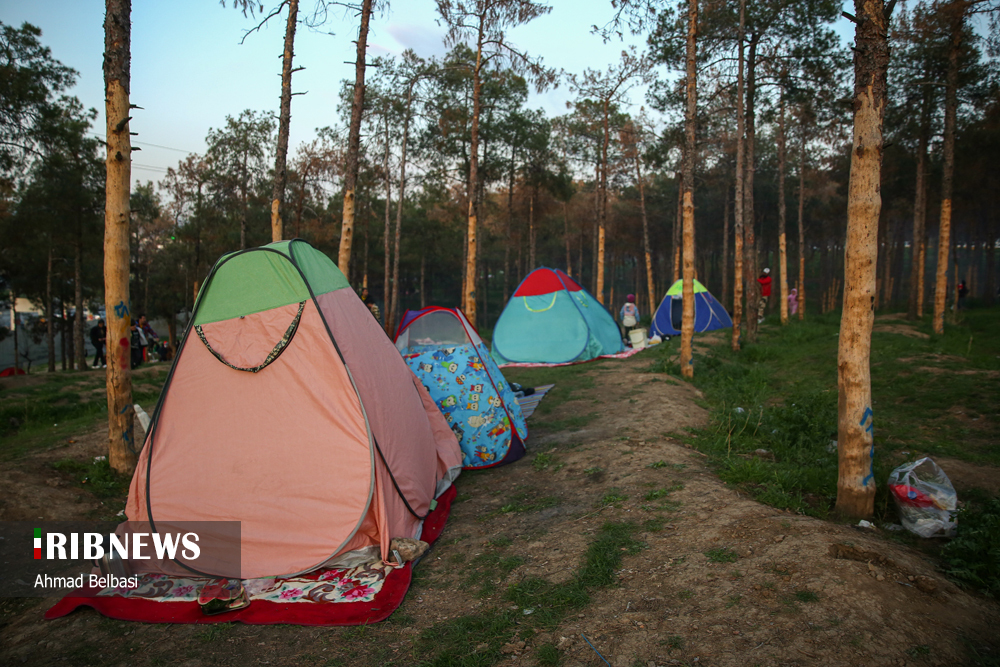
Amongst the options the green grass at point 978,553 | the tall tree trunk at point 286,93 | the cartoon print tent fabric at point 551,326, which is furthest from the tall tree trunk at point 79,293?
the green grass at point 978,553

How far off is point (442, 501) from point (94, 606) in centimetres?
255

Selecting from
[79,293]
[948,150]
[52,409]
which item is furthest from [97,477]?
[948,150]

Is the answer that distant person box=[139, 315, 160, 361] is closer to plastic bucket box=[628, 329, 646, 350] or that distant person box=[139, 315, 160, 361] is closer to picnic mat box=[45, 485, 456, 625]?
plastic bucket box=[628, 329, 646, 350]

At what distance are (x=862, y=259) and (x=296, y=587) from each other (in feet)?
14.4

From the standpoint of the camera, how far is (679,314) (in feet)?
59.9

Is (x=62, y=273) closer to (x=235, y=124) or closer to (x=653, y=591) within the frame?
(x=235, y=124)

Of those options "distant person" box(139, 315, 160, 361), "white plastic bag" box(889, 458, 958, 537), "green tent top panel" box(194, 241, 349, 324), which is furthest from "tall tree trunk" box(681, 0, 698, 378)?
"distant person" box(139, 315, 160, 361)

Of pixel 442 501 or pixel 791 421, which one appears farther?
pixel 791 421

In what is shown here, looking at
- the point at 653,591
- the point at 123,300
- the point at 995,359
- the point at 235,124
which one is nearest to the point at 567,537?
the point at 653,591

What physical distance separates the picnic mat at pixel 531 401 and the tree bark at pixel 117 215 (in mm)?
4897

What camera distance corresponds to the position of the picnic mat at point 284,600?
10.7ft

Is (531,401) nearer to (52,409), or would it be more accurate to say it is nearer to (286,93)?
(286,93)

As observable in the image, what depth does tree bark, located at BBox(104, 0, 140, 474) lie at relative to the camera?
17.4ft

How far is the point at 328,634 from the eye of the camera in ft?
10.2
